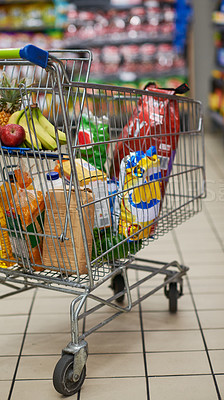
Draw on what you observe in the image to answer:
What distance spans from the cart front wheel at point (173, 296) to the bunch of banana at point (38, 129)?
1001 mm

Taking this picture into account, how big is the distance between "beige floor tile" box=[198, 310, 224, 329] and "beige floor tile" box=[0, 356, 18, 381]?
0.85 meters

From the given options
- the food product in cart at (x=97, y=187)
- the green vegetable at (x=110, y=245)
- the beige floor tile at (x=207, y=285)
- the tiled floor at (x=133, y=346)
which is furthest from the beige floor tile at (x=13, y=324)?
the beige floor tile at (x=207, y=285)

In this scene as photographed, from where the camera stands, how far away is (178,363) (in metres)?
2.08

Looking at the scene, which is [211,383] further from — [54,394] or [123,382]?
[54,394]

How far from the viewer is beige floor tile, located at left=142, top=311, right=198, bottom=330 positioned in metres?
2.39

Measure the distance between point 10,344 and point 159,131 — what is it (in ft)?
3.63

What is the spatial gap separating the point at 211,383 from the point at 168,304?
705 millimetres

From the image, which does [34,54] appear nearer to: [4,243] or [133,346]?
[4,243]

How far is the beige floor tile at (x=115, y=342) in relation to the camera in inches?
87.0

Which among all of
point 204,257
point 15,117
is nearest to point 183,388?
point 15,117

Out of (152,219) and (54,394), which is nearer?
(54,394)

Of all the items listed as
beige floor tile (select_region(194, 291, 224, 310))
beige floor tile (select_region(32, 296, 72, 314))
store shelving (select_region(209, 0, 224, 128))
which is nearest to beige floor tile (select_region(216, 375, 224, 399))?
beige floor tile (select_region(194, 291, 224, 310))

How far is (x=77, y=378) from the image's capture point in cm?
188

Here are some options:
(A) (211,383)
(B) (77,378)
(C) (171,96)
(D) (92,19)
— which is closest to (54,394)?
(B) (77,378)
